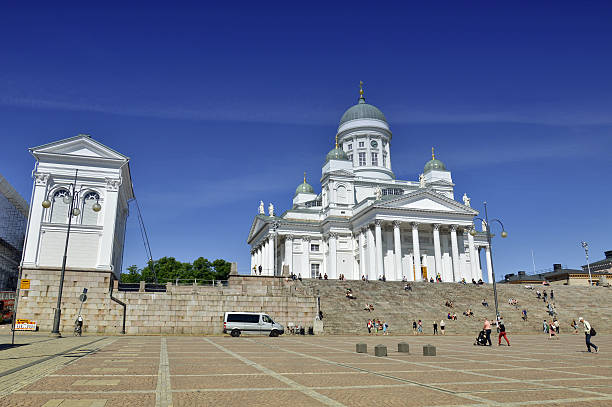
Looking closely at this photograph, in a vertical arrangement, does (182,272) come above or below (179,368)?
above

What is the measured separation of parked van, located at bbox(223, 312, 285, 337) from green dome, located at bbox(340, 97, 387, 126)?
55958mm

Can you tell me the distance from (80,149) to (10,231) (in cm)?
3461

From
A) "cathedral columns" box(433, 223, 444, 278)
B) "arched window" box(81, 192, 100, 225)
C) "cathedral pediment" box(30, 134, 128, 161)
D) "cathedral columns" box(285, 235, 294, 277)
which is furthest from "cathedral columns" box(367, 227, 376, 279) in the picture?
"arched window" box(81, 192, 100, 225)

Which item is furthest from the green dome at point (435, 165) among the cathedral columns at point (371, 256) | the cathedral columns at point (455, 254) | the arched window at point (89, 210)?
the arched window at point (89, 210)

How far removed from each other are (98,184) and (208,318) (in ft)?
50.0

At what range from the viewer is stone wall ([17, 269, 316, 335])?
35.6 metres

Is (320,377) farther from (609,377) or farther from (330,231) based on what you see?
(330,231)

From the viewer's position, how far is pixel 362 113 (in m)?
82.9

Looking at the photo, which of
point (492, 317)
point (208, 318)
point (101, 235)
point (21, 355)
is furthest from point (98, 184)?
point (492, 317)

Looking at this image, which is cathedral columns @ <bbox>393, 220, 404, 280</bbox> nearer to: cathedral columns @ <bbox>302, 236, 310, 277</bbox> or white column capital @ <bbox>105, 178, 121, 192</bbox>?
cathedral columns @ <bbox>302, 236, 310, 277</bbox>

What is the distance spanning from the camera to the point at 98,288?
37000 millimetres

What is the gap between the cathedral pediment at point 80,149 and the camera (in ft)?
128

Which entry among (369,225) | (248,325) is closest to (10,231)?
(248,325)

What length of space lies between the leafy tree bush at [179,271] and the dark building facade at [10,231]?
79.3ft
